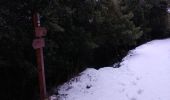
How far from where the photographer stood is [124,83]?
9477 millimetres

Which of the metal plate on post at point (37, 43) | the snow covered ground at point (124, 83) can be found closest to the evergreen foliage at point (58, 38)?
the metal plate on post at point (37, 43)

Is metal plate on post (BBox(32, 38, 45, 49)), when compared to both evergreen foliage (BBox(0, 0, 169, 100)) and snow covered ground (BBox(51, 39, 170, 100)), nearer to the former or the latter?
evergreen foliage (BBox(0, 0, 169, 100))

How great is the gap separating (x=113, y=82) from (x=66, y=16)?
7.71 ft

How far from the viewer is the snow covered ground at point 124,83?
28.6 feet

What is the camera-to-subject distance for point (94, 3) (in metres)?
10.5

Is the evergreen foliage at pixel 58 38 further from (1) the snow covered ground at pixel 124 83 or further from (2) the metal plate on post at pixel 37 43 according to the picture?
(1) the snow covered ground at pixel 124 83

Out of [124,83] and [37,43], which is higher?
[37,43]

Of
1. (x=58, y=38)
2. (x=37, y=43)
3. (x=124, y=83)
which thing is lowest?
(x=124, y=83)

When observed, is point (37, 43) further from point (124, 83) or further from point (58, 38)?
point (124, 83)

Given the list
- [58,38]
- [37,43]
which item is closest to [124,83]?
[58,38]

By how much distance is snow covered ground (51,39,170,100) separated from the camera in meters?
8.71

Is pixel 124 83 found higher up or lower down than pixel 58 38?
lower down

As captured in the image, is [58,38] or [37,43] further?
[58,38]

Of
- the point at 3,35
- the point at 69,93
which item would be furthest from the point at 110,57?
the point at 3,35
